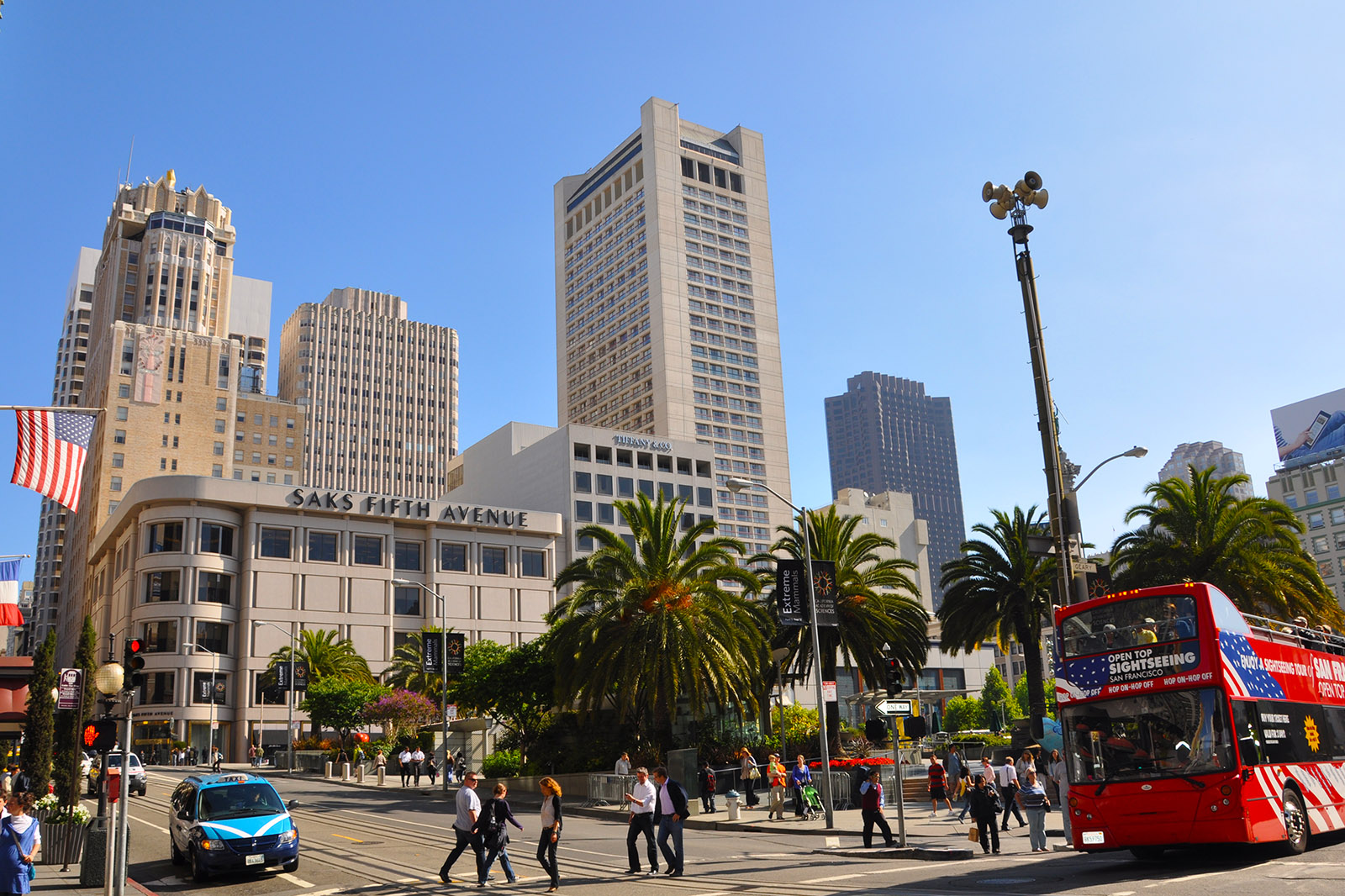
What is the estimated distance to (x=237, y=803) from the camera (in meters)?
19.0

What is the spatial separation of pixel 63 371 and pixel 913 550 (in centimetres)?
14341

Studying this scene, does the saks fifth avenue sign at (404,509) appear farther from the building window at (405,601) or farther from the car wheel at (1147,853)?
the car wheel at (1147,853)

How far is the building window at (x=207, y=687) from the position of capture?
80312 mm

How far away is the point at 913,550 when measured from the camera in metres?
171

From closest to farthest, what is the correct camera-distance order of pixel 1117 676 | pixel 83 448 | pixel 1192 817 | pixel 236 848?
pixel 1192 817 → pixel 1117 676 → pixel 236 848 → pixel 83 448

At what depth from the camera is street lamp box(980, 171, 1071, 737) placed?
853 inches

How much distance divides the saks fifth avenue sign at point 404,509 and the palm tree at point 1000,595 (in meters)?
59.7

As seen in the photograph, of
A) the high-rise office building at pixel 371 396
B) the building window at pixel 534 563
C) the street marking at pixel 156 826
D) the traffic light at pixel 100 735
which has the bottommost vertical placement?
the street marking at pixel 156 826

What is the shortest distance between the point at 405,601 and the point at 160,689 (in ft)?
66.7

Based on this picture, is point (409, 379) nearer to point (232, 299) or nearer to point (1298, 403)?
point (232, 299)

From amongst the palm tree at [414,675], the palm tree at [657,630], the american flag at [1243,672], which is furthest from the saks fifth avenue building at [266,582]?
the american flag at [1243,672]

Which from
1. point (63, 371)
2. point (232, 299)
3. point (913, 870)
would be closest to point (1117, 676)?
point (913, 870)

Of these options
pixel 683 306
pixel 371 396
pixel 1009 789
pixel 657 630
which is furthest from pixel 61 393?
pixel 1009 789

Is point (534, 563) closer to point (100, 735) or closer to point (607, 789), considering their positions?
point (607, 789)
